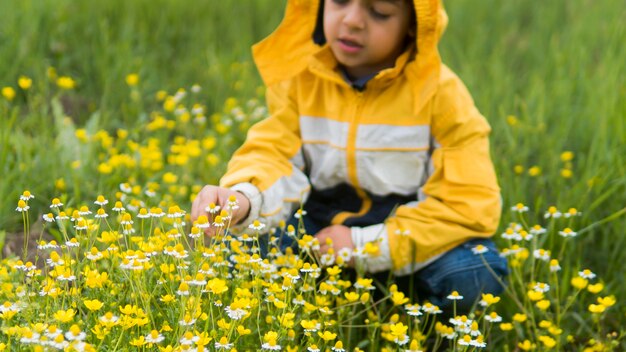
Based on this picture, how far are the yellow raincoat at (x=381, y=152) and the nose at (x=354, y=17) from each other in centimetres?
18

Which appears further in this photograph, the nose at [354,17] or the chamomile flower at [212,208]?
the nose at [354,17]

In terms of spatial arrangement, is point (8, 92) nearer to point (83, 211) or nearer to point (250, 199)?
point (250, 199)

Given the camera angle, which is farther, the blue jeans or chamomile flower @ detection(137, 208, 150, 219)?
the blue jeans

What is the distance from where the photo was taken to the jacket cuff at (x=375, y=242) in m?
3.24

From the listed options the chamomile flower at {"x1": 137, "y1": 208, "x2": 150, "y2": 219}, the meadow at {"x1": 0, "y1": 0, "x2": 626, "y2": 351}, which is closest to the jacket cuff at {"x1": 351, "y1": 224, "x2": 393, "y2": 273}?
the meadow at {"x1": 0, "y1": 0, "x2": 626, "y2": 351}

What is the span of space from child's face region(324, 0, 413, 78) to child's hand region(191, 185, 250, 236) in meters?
0.61

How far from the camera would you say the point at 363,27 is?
10.7 feet

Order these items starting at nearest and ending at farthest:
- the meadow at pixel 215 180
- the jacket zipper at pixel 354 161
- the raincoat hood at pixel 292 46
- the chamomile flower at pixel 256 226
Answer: the meadow at pixel 215 180 < the chamomile flower at pixel 256 226 < the jacket zipper at pixel 354 161 < the raincoat hood at pixel 292 46

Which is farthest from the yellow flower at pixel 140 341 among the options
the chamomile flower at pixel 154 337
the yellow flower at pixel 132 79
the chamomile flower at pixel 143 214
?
the yellow flower at pixel 132 79

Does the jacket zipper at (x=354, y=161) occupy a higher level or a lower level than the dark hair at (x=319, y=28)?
lower

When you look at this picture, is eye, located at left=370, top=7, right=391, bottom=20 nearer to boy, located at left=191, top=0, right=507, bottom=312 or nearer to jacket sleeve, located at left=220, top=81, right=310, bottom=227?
boy, located at left=191, top=0, right=507, bottom=312

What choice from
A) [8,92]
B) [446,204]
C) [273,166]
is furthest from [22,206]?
[8,92]

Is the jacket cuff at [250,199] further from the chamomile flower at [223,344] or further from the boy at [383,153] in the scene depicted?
the chamomile flower at [223,344]

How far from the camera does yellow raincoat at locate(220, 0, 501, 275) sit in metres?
3.28
